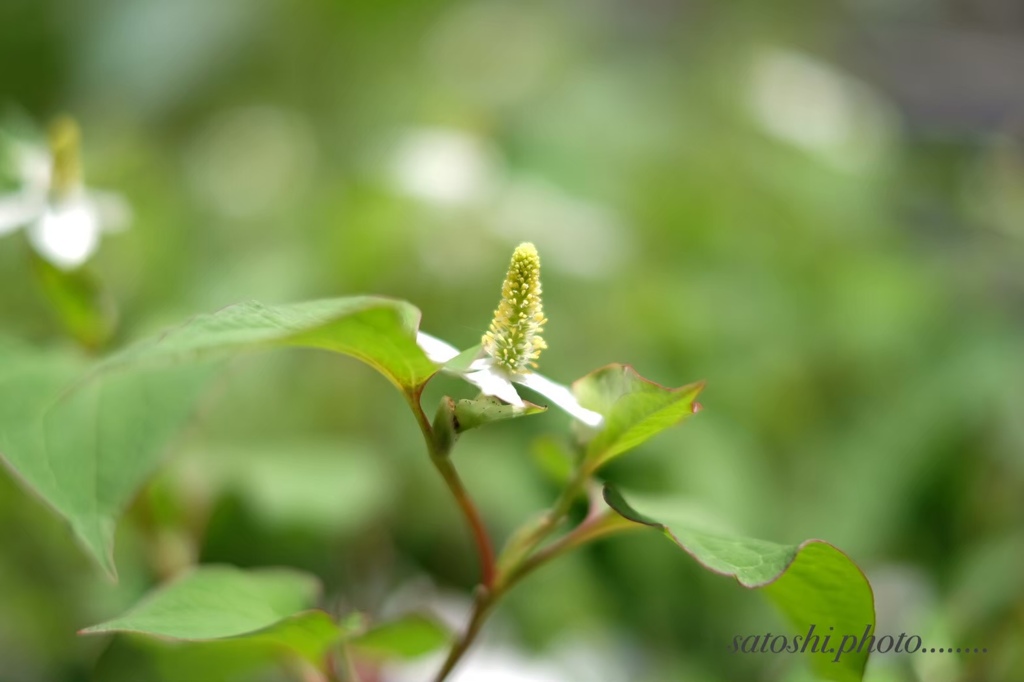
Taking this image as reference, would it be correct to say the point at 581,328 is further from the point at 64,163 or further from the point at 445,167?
the point at 64,163

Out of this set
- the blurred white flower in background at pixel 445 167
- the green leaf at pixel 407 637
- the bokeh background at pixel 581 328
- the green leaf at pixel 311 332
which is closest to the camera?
the green leaf at pixel 311 332

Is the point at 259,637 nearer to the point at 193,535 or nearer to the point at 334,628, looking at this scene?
the point at 334,628

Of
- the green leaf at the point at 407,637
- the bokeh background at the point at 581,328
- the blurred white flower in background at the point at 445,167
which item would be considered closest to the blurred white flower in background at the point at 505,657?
the bokeh background at the point at 581,328

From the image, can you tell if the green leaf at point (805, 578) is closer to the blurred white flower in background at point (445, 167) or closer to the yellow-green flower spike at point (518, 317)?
the yellow-green flower spike at point (518, 317)

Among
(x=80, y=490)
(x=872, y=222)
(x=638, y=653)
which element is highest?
(x=80, y=490)

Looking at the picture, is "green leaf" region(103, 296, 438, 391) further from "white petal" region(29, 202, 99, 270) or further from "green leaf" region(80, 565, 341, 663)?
"white petal" region(29, 202, 99, 270)

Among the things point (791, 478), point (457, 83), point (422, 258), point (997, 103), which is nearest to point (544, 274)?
point (422, 258)

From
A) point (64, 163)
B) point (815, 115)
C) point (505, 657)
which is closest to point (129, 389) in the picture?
point (64, 163)
